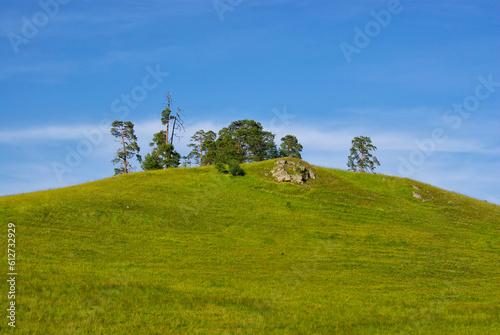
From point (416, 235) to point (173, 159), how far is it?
50.2 metres

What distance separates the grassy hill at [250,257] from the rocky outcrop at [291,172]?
177 cm

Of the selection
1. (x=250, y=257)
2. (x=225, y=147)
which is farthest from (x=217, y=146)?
(x=250, y=257)

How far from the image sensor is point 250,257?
126 ft

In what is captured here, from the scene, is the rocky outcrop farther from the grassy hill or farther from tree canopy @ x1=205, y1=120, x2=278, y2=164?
tree canopy @ x1=205, y1=120, x2=278, y2=164

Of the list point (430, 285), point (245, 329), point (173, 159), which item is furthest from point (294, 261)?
point (173, 159)

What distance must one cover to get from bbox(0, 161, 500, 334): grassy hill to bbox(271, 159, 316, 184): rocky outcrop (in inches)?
69.7

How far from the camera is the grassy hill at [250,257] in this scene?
22.2 m

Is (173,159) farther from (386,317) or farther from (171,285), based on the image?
(386,317)

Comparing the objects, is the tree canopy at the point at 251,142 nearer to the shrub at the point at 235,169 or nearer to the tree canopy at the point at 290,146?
the tree canopy at the point at 290,146

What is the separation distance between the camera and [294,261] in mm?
38281

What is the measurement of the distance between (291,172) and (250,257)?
31.7 m

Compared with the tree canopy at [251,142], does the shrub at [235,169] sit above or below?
below

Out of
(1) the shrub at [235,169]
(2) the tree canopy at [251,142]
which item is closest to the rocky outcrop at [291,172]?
(1) the shrub at [235,169]

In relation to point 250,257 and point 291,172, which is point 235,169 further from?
point 250,257
